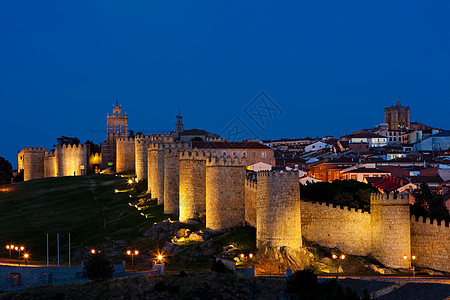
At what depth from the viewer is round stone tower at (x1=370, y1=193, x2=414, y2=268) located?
43094 mm

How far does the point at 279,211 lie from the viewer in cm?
4200

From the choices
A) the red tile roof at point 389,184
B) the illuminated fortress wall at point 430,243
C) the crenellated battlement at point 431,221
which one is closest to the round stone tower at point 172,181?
the crenellated battlement at point 431,221

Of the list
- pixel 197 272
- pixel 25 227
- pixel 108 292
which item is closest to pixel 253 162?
pixel 25 227

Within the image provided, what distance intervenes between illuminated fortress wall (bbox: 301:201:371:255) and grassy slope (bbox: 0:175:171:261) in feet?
36.8

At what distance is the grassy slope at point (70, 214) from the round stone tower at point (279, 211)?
31.2 ft

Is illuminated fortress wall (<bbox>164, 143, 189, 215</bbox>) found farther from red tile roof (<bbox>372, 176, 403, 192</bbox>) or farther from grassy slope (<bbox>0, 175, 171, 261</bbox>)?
red tile roof (<bbox>372, 176, 403, 192</bbox>)

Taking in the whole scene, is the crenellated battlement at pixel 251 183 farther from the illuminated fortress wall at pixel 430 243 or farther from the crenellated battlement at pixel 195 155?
the illuminated fortress wall at pixel 430 243

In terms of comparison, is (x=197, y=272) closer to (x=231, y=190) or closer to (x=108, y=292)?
(x=108, y=292)

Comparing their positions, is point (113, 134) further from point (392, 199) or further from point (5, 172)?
point (392, 199)

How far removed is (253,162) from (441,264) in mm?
45284

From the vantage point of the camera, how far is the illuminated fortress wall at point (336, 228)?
44250mm

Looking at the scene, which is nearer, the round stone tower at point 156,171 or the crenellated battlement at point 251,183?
the crenellated battlement at point 251,183

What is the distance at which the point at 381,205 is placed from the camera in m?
43.8

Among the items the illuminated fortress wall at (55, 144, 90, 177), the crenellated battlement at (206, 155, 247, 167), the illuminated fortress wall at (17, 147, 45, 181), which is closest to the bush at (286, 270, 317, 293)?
the crenellated battlement at (206, 155, 247, 167)
